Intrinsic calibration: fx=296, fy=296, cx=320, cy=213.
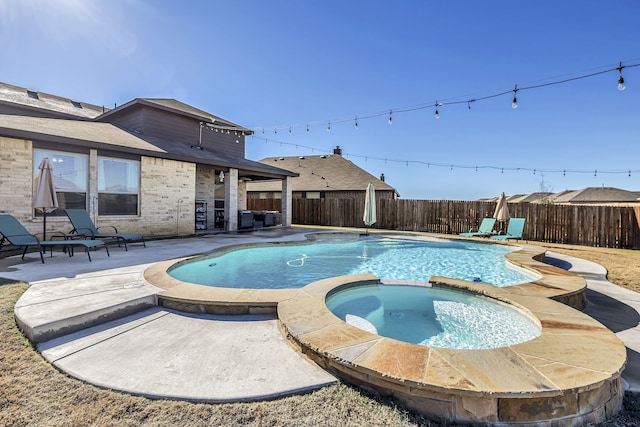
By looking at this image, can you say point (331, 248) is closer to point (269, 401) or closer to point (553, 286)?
point (553, 286)

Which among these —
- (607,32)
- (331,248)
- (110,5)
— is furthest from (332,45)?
(607,32)

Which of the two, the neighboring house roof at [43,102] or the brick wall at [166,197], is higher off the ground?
the neighboring house roof at [43,102]

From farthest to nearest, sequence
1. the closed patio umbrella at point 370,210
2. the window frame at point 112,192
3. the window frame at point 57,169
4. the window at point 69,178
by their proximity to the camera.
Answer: the closed patio umbrella at point 370,210 < the window frame at point 112,192 < the window at point 69,178 < the window frame at point 57,169

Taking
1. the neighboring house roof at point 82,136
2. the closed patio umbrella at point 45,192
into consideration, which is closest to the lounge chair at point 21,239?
the closed patio umbrella at point 45,192

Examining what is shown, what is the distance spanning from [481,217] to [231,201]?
1198cm

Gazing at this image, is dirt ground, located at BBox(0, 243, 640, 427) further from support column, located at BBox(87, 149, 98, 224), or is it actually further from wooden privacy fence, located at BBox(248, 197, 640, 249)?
wooden privacy fence, located at BBox(248, 197, 640, 249)

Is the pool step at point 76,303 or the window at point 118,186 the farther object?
the window at point 118,186

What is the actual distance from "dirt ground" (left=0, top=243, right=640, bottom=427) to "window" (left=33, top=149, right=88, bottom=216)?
8.08 m

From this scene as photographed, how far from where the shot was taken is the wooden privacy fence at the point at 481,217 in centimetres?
1160

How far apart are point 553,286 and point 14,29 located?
16797 mm

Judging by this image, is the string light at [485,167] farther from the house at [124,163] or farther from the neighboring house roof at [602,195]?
the neighboring house roof at [602,195]

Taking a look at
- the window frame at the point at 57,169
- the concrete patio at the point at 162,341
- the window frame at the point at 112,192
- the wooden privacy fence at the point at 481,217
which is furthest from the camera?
the wooden privacy fence at the point at 481,217

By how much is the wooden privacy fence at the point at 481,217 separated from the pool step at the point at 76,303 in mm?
13966

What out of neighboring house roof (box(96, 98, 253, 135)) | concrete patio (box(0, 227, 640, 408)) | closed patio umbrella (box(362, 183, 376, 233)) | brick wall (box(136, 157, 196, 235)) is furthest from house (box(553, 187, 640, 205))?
brick wall (box(136, 157, 196, 235))
